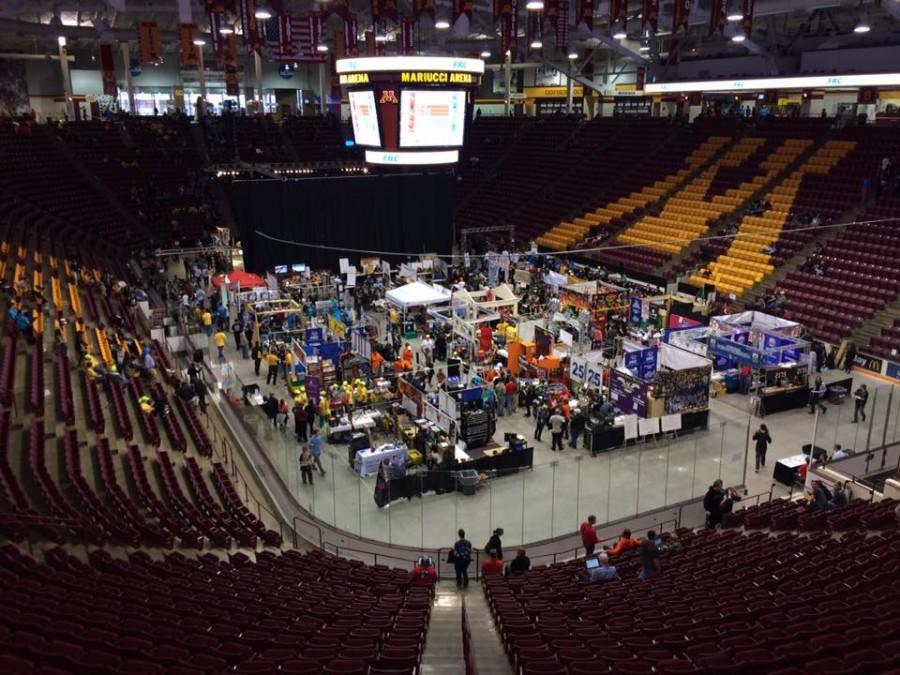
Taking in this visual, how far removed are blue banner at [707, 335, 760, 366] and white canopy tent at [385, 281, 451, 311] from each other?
29.8ft

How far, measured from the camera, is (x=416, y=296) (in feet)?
90.4

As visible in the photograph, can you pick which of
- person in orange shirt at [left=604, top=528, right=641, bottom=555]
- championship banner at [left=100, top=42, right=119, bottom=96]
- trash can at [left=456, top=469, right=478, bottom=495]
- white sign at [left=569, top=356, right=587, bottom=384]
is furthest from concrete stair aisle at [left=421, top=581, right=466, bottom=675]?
championship banner at [left=100, top=42, right=119, bottom=96]

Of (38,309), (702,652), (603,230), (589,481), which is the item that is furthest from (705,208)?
(702,652)

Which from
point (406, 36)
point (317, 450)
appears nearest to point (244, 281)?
point (406, 36)

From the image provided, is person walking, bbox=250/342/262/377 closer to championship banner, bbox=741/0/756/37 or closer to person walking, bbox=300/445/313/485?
person walking, bbox=300/445/313/485

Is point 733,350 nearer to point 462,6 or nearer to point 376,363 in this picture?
point 376,363

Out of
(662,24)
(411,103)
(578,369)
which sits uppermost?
(662,24)

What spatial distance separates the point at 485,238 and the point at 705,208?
1208cm

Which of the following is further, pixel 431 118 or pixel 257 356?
pixel 257 356

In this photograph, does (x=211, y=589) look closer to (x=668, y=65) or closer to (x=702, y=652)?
(x=702, y=652)

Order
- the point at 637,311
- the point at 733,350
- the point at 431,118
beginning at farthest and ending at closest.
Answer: the point at 637,311
the point at 431,118
the point at 733,350

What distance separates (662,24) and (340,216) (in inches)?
732

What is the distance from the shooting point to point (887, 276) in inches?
1069

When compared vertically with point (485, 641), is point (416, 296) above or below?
→ above
